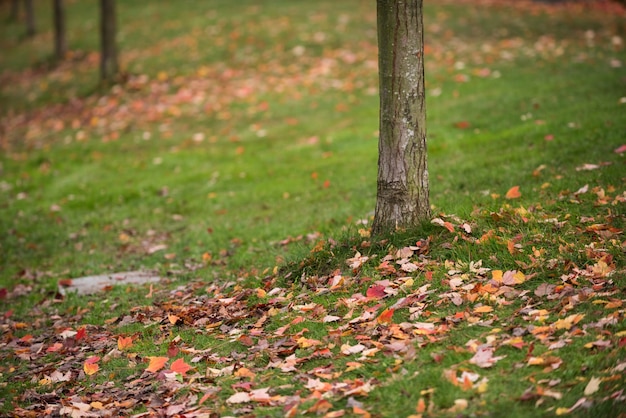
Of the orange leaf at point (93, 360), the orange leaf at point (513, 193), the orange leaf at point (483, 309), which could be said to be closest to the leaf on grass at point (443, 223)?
the orange leaf at point (483, 309)

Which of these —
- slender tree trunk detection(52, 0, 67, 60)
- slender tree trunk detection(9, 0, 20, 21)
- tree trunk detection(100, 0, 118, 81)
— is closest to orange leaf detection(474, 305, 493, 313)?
tree trunk detection(100, 0, 118, 81)

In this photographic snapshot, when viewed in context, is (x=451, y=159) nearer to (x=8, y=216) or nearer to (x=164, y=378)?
(x=164, y=378)

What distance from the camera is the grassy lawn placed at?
438cm

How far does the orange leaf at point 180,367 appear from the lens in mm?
4906

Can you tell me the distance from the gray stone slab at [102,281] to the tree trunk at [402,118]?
10.5ft

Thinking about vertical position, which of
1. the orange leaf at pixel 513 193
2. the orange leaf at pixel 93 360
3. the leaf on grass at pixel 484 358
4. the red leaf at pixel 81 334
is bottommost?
the red leaf at pixel 81 334

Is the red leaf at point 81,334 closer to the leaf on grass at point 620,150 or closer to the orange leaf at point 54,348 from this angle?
the orange leaf at point 54,348

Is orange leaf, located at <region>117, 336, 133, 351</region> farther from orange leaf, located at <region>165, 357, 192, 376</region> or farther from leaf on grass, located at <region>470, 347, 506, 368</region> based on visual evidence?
leaf on grass, located at <region>470, 347, 506, 368</region>

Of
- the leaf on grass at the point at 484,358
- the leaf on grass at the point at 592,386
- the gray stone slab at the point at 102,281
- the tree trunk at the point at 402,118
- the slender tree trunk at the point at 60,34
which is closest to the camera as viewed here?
the leaf on grass at the point at 592,386

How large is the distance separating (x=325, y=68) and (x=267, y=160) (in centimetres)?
584

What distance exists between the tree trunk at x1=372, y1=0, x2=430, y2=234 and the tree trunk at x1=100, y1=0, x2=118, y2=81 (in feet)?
43.2

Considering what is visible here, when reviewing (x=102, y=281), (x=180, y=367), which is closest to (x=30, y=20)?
(x=102, y=281)

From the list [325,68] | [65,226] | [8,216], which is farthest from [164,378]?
[325,68]

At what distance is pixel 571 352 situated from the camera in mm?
4148
